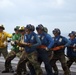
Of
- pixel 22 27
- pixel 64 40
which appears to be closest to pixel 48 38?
pixel 64 40

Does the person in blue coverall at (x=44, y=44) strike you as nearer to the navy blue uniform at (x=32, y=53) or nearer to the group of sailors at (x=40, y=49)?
the group of sailors at (x=40, y=49)

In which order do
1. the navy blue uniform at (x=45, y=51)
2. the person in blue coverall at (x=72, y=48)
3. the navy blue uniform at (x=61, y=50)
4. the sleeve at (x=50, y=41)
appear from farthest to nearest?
the person in blue coverall at (x=72, y=48) < the navy blue uniform at (x=61, y=50) < the navy blue uniform at (x=45, y=51) < the sleeve at (x=50, y=41)

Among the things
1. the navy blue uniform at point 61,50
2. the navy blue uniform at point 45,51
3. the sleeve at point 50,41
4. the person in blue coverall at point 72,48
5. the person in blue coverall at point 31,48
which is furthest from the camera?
the person in blue coverall at point 72,48

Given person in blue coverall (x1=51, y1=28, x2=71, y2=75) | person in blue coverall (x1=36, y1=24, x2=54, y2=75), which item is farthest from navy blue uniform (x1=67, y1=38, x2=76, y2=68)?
person in blue coverall (x1=36, y1=24, x2=54, y2=75)

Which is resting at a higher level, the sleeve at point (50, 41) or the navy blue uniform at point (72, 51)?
the sleeve at point (50, 41)

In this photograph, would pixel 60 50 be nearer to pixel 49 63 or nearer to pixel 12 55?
pixel 49 63

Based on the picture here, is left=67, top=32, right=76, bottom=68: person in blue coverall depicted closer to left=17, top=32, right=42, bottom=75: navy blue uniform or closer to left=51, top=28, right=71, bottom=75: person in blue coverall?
left=51, top=28, right=71, bottom=75: person in blue coverall

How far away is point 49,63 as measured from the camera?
1525cm

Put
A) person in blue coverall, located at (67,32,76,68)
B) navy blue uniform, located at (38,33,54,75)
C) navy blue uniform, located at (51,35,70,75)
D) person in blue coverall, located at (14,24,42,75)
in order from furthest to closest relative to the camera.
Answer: person in blue coverall, located at (67,32,76,68), navy blue uniform, located at (51,35,70,75), navy blue uniform, located at (38,33,54,75), person in blue coverall, located at (14,24,42,75)

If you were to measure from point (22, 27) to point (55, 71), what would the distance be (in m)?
1.91

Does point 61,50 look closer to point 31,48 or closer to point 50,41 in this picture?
point 50,41

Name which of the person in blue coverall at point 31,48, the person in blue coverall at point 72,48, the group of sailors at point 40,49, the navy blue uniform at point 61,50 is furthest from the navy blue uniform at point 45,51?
the person in blue coverall at point 72,48

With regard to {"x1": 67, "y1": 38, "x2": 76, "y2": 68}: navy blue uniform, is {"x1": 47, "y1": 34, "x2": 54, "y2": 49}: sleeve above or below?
above

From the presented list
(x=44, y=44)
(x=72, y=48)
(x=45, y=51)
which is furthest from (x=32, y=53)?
(x=72, y=48)
